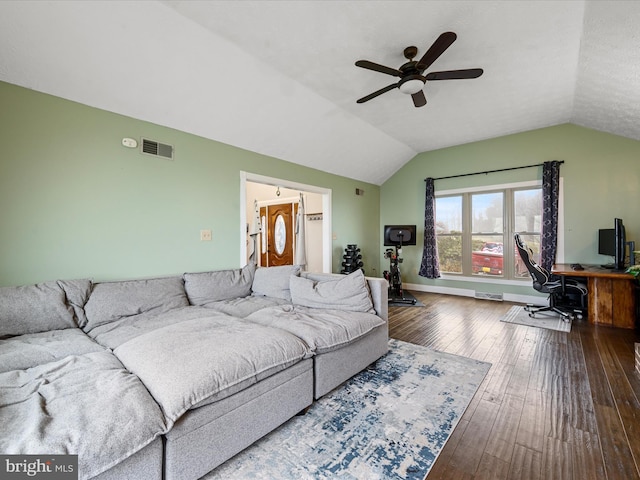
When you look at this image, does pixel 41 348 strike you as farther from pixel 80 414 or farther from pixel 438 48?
pixel 438 48

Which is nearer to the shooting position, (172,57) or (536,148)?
(172,57)

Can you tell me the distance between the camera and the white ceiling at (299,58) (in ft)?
6.80

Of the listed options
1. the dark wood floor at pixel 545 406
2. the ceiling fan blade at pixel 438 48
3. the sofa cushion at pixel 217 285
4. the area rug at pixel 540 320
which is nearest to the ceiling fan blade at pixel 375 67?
the ceiling fan blade at pixel 438 48

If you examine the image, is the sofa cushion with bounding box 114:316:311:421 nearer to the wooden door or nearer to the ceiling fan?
the ceiling fan

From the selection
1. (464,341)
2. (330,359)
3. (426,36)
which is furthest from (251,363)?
(426,36)

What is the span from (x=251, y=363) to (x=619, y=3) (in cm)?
353

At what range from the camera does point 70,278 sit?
94.2 inches

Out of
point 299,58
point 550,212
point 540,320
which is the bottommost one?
point 540,320

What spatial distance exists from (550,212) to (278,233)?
531 cm

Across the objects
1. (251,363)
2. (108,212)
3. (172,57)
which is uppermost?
(172,57)

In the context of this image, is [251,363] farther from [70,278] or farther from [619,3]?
[619,3]

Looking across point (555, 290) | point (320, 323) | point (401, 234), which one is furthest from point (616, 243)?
point (320, 323)

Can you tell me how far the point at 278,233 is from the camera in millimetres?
6613

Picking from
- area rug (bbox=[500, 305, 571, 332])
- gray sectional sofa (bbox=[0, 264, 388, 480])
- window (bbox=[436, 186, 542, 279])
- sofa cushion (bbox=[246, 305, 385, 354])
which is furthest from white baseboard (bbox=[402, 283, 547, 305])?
sofa cushion (bbox=[246, 305, 385, 354])
